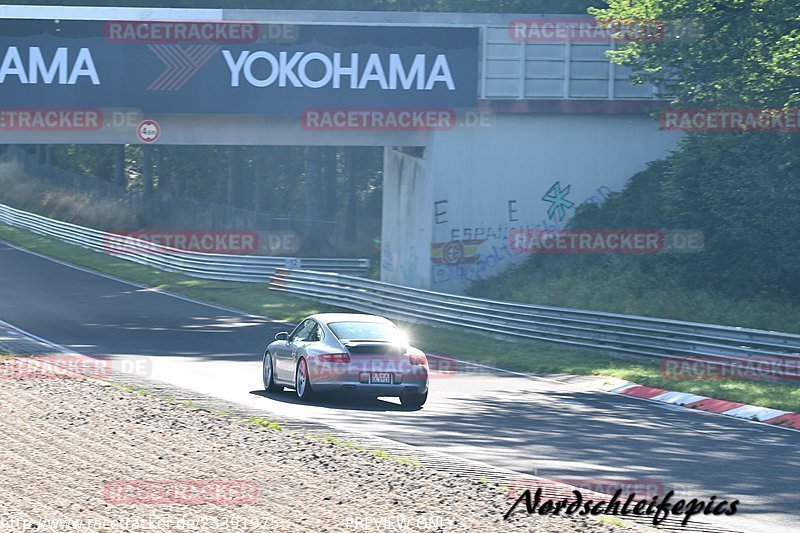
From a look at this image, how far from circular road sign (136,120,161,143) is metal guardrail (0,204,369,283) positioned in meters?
9.33

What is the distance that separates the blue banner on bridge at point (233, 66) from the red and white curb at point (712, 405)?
13.1 m

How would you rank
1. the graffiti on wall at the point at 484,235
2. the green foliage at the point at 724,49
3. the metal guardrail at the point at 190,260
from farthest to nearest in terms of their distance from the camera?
the metal guardrail at the point at 190,260, the graffiti on wall at the point at 484,235, the green foliage at the point at 724,49

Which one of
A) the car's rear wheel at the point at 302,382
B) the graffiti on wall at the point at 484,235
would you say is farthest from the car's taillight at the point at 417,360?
the graffiti on wall at the point at 484,235

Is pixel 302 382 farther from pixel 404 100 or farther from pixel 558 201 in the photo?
pixel 558 201

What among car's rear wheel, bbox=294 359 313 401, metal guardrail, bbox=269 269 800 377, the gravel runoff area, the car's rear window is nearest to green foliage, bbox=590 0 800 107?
metal guardrail, bbox=269 269 800 377

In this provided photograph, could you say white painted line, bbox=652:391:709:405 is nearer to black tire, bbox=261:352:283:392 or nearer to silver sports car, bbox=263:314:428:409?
silver sports car, bbox=263:314:428:409

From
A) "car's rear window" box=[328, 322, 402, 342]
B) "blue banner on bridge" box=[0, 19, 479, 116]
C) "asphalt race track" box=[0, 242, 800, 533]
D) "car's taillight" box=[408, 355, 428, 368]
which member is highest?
"blue banner on bridge" box=[0, 19, 479, 116]

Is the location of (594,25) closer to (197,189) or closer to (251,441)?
(251,441)

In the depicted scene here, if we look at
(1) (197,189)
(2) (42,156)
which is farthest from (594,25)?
(2) (42,156)

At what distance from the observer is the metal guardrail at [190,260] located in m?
39.8

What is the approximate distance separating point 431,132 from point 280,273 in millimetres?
8319

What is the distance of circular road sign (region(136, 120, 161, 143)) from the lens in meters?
30.2

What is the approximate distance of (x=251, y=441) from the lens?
40.6ft

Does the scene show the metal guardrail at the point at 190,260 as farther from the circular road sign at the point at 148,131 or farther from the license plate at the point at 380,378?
the license plate at the point at 380,378
